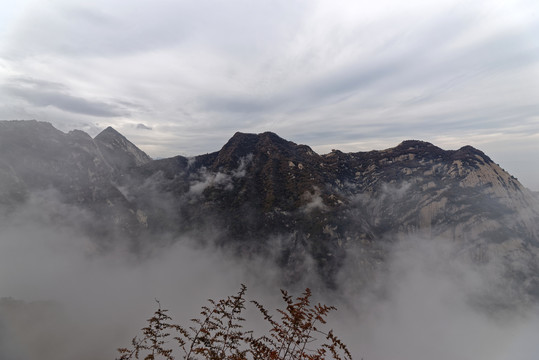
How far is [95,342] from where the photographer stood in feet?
608

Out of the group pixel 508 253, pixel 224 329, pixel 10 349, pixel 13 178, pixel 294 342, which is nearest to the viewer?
pixel 294 342

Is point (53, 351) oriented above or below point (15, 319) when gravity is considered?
below

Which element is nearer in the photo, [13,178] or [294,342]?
[294,342]

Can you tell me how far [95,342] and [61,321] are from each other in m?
37.3

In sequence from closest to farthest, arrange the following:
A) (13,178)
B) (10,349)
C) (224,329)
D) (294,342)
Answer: (294,342) → (224,329) → (10,349) → (13,178)

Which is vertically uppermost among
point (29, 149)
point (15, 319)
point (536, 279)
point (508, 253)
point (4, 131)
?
point (4, 131)

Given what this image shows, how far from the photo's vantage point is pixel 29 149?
641 ft

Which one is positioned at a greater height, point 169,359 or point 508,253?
point 169,359

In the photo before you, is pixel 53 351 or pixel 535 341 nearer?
pixel 53 351

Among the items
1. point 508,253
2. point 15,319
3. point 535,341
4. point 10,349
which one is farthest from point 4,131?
point 535,341

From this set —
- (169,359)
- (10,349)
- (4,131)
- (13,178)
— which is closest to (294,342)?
(169,359)

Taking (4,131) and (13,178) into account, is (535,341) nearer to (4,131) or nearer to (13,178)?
(13,178)

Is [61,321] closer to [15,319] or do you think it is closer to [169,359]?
[15,319]

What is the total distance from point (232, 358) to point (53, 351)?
24560 centimetres
